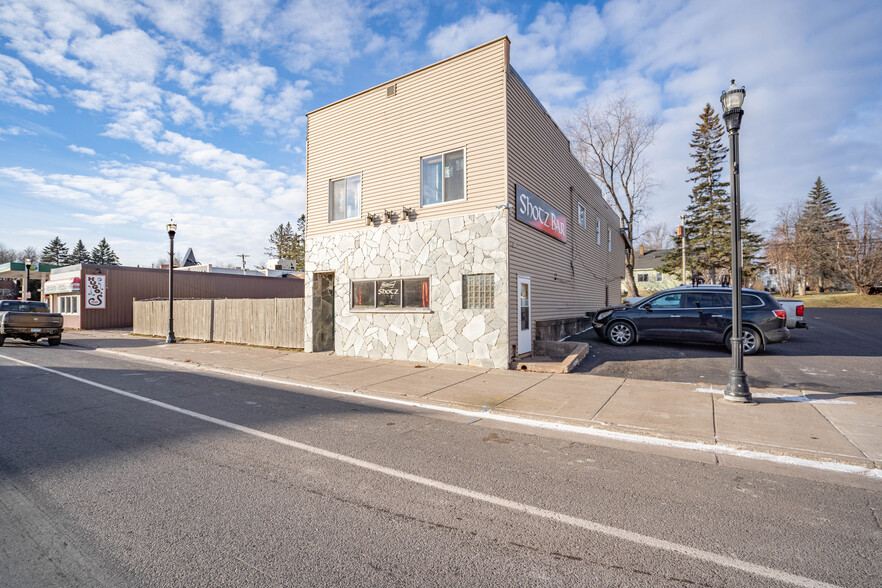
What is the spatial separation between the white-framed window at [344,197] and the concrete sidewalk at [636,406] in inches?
190

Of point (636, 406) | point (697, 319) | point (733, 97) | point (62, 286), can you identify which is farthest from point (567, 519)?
point (62, 286)

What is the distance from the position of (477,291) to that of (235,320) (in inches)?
439

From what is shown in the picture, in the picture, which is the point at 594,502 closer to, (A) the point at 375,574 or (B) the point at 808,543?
(B) the point at 808,543

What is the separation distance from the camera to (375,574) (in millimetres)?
2627

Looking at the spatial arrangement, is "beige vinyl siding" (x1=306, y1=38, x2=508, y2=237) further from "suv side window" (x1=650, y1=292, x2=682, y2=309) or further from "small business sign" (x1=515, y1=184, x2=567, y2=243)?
"suv side window" (x1=650, y1=292, x2=682, y2=309)

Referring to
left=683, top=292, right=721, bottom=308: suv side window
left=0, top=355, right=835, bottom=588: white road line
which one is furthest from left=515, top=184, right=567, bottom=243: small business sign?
left=0, top=355, right=835, bottom=588: white road line

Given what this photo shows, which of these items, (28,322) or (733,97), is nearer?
(733,97)

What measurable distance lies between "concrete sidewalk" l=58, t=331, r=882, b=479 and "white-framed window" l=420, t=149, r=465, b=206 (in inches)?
170

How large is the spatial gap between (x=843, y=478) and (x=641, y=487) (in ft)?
6.73

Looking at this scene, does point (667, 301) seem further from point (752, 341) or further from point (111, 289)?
point (111, 289)

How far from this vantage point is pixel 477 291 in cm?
1049

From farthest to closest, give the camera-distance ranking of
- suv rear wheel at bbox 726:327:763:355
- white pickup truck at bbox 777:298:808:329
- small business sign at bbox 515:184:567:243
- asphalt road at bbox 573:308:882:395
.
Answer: white pickup truck at bbox 777:298:808:329 < suv rear wheel at bbox 726:327:763:355 < small business sign at bbox 515:184:567:243 < asphalt road at bbox 573:308:882:395

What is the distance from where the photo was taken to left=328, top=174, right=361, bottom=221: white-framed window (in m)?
12.9

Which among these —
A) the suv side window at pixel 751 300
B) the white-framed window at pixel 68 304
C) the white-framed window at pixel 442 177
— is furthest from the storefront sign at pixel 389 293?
the white-framed window at pixel 68 304
